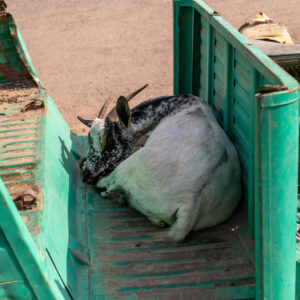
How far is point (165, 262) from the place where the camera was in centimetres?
265

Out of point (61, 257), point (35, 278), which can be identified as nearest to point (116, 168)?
point (61, 257)

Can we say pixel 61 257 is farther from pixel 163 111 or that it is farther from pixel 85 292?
pixel 163 111

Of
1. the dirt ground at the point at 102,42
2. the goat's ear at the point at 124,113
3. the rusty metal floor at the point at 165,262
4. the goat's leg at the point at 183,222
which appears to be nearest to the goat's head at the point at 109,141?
the goat's ear at the point at 124,113

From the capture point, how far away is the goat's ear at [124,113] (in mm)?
3623

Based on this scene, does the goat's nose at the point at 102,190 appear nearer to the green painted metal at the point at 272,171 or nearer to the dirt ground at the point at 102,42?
the green painted metal at the point at 272,171

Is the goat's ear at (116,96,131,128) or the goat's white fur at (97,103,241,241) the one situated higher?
the goat's ear at (116,96,131,128)

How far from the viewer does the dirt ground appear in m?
6.38

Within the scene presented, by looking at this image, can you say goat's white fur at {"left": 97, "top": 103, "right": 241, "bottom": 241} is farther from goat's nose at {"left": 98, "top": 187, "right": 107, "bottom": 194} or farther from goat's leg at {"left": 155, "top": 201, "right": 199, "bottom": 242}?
goat's nose at {"left": 98, "top": 187, "right": 107, "bottom": 194}

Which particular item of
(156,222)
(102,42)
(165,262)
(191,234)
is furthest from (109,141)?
(102,42)

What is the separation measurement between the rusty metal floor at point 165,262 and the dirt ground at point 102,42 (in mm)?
2452

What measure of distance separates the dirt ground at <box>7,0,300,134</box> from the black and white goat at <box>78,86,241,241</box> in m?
2.05

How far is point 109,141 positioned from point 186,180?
3.44 feet

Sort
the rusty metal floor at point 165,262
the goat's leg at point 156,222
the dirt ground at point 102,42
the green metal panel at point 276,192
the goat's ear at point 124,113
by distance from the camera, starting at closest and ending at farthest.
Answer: the green metal panel at point 276,192
the rusty metal floor at point 165,262
the goat's leg at point 156,222
the goat's ear at point 124,113
the dirt ground at point 102,42

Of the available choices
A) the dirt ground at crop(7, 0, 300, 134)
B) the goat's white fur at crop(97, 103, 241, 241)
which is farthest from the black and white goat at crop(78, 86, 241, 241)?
the dirt ground at crop(7, 0, 300, 134)
